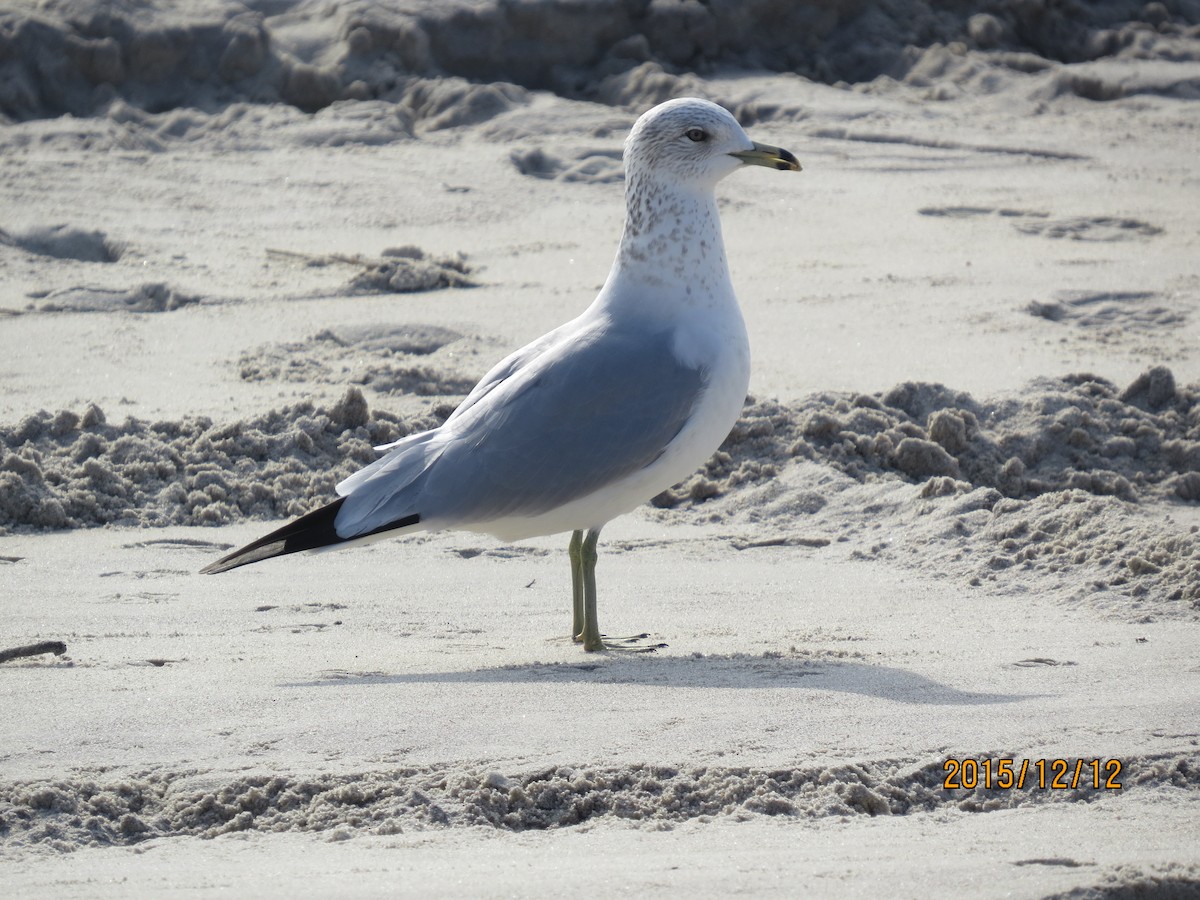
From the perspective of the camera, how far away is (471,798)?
299cm

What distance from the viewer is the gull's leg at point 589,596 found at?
4098mm

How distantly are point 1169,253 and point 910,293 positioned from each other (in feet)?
4.76

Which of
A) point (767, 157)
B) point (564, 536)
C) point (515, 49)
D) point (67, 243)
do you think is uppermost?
point (515, 49)

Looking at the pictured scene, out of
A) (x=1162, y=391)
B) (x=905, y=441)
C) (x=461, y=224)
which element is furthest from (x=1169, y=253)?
(x=461, y=224)

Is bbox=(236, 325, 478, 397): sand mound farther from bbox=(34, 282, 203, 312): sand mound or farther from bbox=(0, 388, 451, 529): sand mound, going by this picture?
bbox=(34, 282, 203, 312): sand mound

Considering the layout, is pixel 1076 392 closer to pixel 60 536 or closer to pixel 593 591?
pixel 593 591

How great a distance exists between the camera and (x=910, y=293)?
23.5 feet

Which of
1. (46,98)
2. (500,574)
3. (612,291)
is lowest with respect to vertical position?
(500,574)

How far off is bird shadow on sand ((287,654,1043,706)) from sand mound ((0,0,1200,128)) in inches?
277

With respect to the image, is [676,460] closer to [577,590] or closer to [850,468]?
[577,590]

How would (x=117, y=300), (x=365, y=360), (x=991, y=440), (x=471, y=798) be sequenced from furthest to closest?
(x=117, y=300), (x=365, y=360), (x=991, y=440), (x=471, y=798)

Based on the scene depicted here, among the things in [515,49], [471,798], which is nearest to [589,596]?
[471,798]

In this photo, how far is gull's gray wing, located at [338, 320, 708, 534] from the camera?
4164 mm
